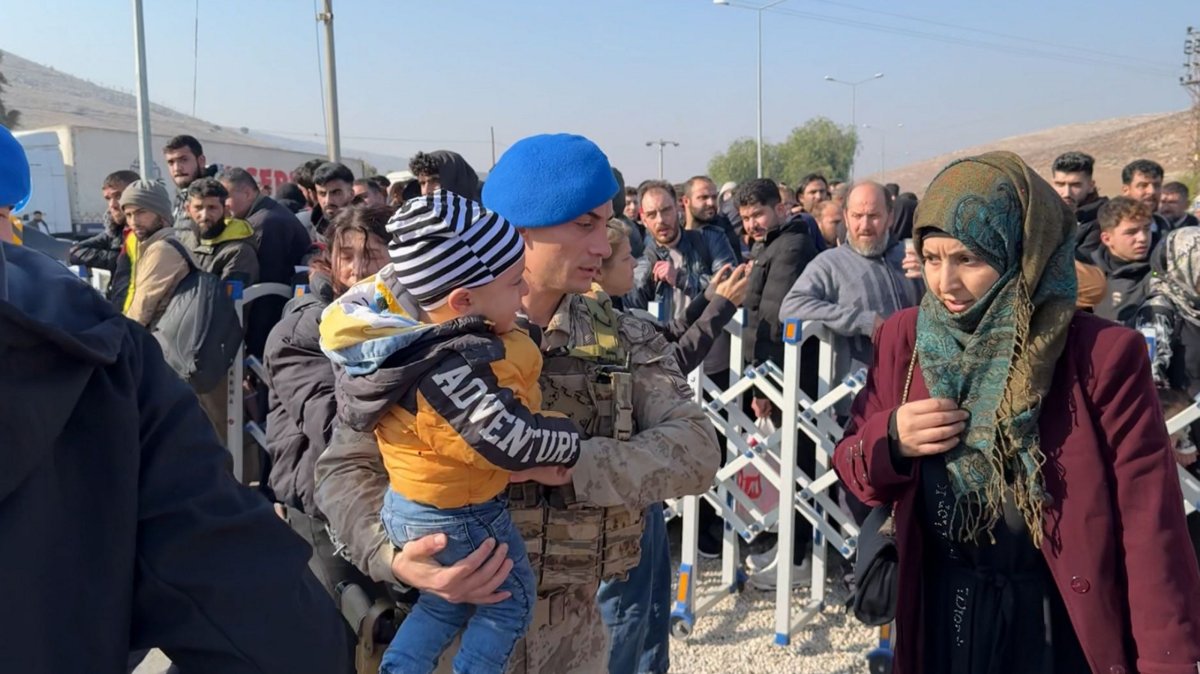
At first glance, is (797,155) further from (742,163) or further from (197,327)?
(197,327)

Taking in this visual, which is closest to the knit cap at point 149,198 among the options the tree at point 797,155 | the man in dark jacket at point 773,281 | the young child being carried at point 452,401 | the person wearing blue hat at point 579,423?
the man in dark jacket at point 773,281

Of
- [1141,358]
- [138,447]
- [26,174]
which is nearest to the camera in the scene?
[138,447]

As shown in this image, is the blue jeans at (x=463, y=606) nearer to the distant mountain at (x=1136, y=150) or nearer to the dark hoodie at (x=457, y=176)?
the dark hoodie at (x=457, y=176)

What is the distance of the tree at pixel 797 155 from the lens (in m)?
90.9

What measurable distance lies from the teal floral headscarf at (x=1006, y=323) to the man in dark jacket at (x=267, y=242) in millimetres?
4585

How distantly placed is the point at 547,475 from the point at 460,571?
259mm

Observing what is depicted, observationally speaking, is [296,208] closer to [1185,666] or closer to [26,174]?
[26,174]

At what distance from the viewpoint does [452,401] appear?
5.50ft

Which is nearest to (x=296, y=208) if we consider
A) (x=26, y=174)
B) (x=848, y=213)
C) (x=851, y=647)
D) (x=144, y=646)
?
(x=848, y=213)

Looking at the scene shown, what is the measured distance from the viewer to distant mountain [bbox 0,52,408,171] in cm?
9181

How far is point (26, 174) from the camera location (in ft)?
5.13

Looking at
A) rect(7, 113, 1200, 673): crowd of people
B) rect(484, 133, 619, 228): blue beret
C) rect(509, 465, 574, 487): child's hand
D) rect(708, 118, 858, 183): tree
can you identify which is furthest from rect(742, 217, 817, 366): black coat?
rect(708, 118, 858, 183): tree

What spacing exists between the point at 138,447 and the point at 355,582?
5.15 feet

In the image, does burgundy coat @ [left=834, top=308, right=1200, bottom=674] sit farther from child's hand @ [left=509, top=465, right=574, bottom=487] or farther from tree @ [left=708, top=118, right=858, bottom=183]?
tree @ [left=708, top=118, right=858, bottom=183]
